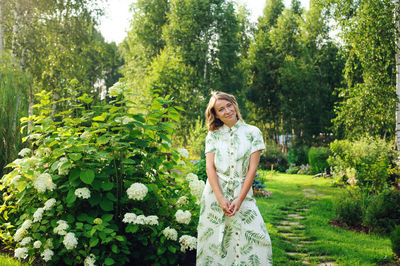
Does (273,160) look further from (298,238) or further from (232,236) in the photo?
(232,236)

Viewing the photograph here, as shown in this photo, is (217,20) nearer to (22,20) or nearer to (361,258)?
(22,20)

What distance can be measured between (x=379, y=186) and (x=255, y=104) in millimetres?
20002

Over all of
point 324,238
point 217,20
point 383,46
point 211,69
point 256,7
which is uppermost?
point 256,7

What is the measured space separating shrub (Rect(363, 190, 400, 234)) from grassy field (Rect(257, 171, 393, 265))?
0.82 feet

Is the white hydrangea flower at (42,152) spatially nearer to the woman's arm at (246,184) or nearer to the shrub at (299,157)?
the woman's arm at (246,184)

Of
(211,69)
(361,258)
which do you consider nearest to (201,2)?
(211,69)

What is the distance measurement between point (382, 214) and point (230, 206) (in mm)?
3692

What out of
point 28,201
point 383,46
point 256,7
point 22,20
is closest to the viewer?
point 28,201

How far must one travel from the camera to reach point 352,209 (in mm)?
5367

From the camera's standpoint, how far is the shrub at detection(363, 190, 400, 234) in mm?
4863

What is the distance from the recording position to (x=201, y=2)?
62.4 ft

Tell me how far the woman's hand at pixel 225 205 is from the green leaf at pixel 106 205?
3.04 ft

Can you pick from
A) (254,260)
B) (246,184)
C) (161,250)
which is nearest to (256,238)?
(254,260)

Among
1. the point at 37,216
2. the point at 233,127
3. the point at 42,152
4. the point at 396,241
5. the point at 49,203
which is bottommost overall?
the point at 396,241
